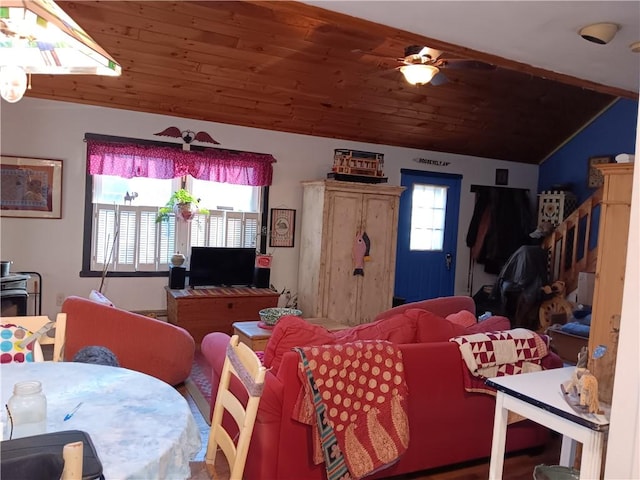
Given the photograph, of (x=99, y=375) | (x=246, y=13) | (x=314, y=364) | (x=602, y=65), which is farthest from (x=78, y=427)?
(x=246, y=13)

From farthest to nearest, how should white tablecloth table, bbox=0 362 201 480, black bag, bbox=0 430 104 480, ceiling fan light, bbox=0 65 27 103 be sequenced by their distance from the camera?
ceiling fan light, bbox=0 65 27 103 → white tablecloth table, bbox=0 362 201 480 → black bag, bbox=0 430 104 480

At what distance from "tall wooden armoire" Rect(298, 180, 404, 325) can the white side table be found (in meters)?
3.32

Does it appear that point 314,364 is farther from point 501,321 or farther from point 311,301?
point 311,301

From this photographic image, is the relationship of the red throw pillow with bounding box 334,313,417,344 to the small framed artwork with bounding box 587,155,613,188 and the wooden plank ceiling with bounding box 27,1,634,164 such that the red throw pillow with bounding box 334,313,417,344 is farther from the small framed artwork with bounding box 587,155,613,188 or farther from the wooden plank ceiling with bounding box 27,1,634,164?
the small framed artwork with bounding box 587,155,613,188

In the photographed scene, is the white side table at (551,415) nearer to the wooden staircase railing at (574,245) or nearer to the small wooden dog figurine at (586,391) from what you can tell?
the small wooden dog figurine at (586,391)

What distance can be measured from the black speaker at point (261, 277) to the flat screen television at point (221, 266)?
0.15 ft

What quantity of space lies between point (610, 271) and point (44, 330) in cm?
239

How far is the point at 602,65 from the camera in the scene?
2869 mm

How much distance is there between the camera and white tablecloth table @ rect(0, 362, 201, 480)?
1.28m

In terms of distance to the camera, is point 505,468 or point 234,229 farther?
point 234,229

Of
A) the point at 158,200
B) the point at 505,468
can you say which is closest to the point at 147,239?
the point at 158,200

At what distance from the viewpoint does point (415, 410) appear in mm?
2594

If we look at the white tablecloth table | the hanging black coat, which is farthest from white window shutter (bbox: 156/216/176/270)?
the hanging black coat

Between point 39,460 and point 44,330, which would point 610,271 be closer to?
point 39,460
